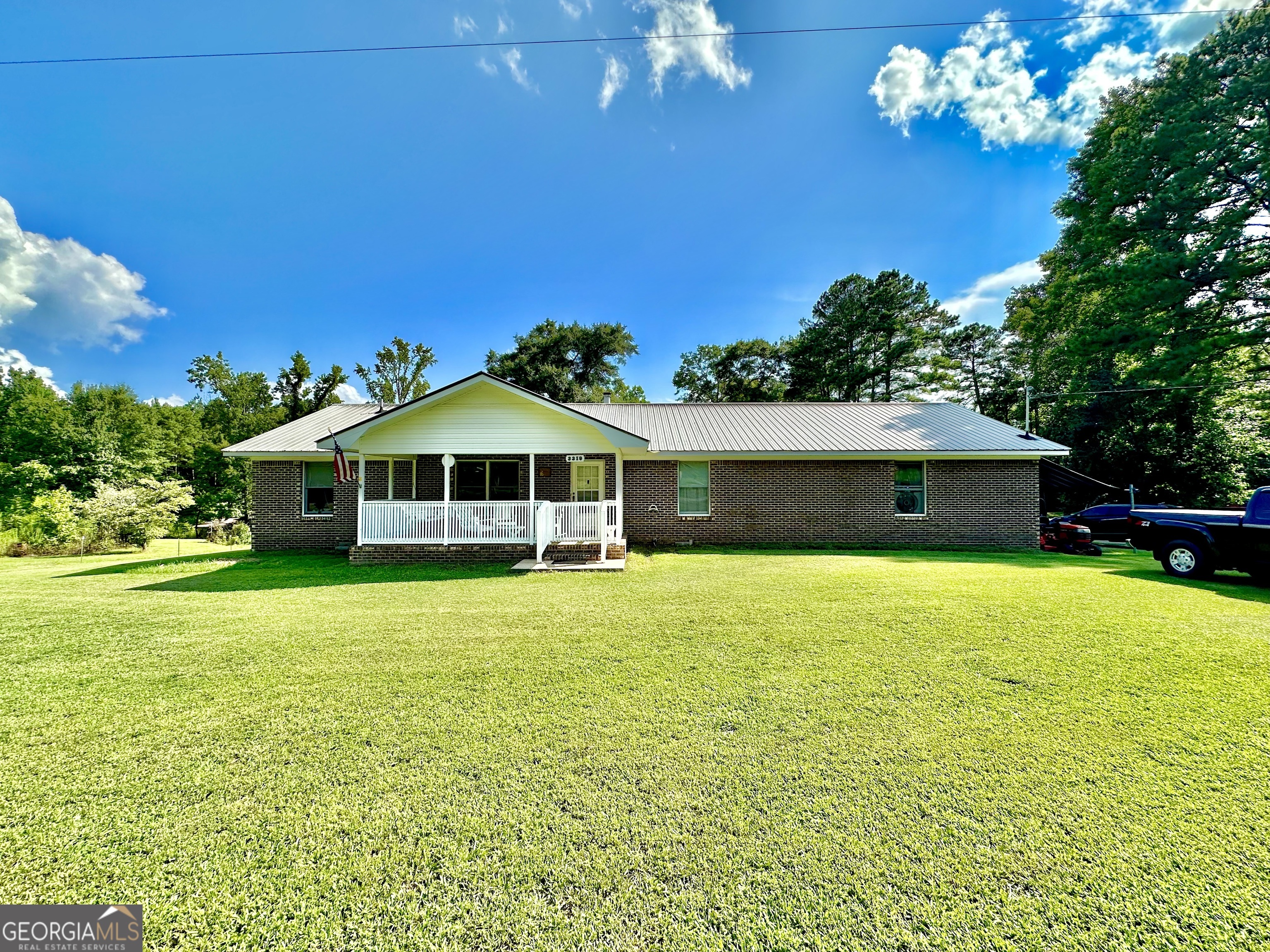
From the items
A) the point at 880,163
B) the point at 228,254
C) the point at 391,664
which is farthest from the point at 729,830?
the point at 228,254

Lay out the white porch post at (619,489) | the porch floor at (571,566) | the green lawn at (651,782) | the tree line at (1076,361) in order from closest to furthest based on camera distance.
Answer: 1. the green lawn at (651,782)
2. the porch floor at (571,566)
3. the white porch post at (619,489)
4. the tree line at (1076,361)

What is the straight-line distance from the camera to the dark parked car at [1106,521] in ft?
50.2

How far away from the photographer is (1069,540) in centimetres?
1280

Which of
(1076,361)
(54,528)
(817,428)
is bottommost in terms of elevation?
(54,528)

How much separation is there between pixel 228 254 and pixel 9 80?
1242 cm

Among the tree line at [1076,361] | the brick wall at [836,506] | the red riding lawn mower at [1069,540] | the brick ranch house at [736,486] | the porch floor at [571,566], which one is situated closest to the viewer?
the porch floor at [571,566]

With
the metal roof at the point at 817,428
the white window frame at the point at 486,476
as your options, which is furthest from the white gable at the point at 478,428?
the white window frame at the point at 486,476

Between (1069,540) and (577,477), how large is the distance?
45.1ft

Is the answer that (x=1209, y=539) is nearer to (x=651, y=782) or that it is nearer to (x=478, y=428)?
(x=651, y=782)

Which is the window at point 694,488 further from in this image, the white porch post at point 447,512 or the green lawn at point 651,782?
the green lawn at point 651,782

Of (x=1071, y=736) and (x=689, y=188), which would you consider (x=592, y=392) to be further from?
(x=1071, y=736)

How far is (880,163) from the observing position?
551 inches

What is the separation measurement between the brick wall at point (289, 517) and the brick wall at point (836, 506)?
8087mm

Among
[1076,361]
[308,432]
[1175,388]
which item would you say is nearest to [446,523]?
[308,432]
